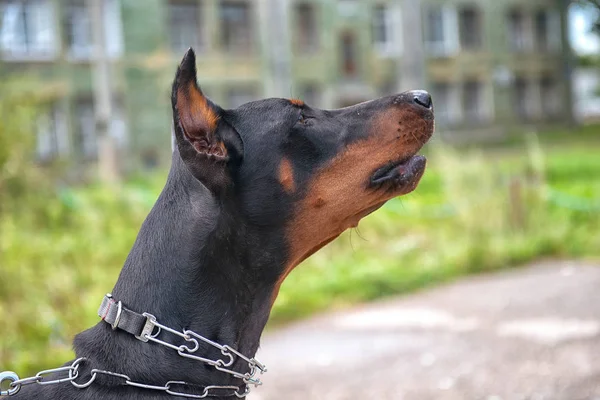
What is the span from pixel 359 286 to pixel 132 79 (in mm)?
20245

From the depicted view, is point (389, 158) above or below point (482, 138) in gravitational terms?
below

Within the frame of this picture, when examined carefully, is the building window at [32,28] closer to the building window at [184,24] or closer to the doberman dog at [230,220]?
the building window at [184,24]

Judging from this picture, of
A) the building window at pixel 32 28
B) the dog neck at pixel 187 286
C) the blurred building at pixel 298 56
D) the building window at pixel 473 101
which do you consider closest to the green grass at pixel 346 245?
the dog neck at pixel 187 286

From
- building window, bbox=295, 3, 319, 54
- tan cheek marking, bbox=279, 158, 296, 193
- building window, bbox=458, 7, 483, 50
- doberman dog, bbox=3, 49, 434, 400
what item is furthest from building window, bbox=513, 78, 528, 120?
tan cheek marking, bbox=279, 158, 296, 193

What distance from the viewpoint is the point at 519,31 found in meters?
38.5

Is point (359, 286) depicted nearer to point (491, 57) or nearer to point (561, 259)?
point (561, 259)

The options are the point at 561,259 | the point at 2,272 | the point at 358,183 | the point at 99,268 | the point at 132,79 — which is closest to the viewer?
the point at 358,183

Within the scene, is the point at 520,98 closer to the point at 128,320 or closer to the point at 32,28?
the point at 32,28

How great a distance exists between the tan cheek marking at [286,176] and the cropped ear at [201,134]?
0.16 metres

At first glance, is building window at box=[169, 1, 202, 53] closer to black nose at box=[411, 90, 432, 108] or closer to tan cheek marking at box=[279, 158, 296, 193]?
black nose at box=[411, 90, 432, 108]

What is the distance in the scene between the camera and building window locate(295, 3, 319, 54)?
102 ft

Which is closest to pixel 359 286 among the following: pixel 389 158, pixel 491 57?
pixel 389 158

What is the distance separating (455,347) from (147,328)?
13.8ft

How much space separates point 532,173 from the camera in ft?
33.3
